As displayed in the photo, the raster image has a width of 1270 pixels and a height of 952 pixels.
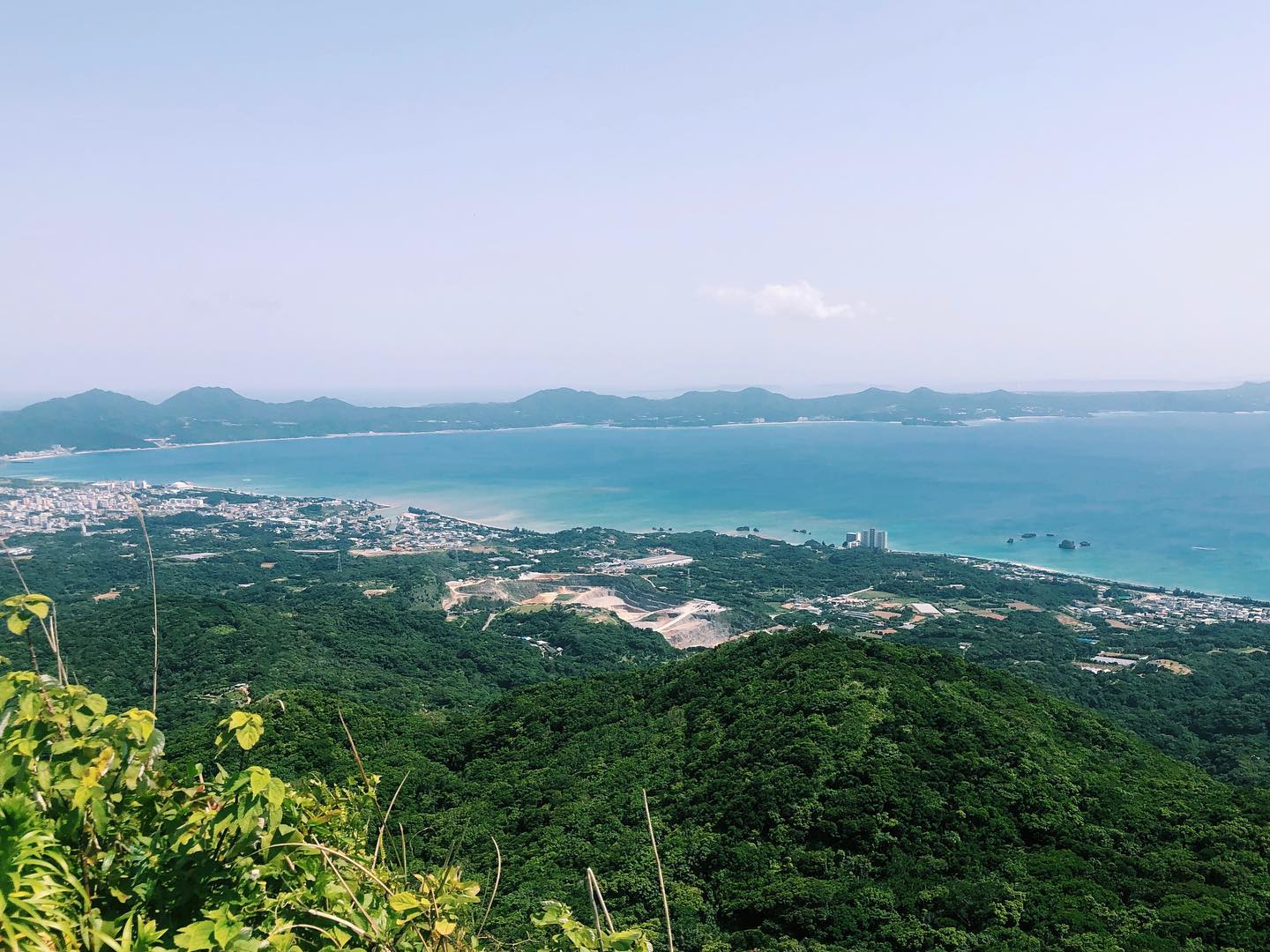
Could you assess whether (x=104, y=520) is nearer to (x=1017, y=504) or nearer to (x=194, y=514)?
(x=194, y=514)

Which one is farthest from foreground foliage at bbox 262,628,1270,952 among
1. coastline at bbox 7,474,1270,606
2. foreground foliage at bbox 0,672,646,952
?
coastline at bbox 7,474,1270,606

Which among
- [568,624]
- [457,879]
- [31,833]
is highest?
[31,833]

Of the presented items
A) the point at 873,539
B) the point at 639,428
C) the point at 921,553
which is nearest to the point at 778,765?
the point at 921,553

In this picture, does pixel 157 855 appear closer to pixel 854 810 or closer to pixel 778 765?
pixel 854 810

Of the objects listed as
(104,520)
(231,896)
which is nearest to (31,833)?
(231,896)

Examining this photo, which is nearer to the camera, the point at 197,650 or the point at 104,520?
the point at 197,650

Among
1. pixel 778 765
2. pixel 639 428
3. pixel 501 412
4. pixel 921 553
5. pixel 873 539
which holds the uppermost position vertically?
pixel 501 412
